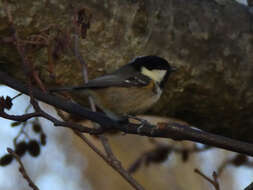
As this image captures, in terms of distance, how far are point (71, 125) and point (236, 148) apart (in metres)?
0.60

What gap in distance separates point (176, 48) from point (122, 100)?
0.50 meters

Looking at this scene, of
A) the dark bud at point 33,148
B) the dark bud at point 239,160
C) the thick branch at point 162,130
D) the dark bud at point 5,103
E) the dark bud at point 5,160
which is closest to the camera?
the thick branch at point 162,130

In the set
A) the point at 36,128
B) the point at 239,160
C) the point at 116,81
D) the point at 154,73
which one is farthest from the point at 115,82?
the point at 239,160

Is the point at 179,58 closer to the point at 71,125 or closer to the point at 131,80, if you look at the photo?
the point at 131,80

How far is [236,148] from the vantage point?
5.31 feet

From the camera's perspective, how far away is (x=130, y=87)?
247 centimetres

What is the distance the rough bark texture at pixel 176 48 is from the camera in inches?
93.0

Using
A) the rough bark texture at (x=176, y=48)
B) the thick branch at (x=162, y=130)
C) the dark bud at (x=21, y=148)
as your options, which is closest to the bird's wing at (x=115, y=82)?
the rough bark texture at (x=176, y=48)

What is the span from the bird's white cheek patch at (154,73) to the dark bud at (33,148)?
724 mm

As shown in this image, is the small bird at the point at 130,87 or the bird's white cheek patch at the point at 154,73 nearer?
the small bird at the point at 130,87

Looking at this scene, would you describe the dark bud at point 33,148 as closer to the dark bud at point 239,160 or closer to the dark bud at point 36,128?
the dark bud at point 36,128

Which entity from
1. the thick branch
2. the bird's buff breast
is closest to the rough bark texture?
the bird's buff breast

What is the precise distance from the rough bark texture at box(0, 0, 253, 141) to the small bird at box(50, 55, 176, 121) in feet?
0.27

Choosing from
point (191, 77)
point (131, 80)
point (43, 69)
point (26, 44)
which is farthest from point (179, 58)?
point (26, 44)
